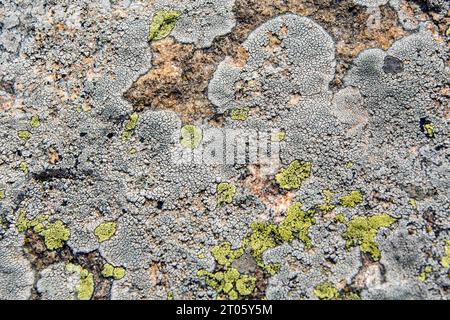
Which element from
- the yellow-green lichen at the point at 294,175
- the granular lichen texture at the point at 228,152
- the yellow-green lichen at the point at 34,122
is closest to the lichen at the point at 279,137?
the granular lichen texture at the point at 228,152

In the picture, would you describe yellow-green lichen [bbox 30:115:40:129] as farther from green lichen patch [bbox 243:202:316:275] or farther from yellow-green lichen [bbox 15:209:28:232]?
green lichen patch [bbox 243:202:316:275]

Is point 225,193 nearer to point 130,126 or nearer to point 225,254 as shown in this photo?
point 225,254

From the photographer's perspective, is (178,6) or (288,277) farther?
(178,6)

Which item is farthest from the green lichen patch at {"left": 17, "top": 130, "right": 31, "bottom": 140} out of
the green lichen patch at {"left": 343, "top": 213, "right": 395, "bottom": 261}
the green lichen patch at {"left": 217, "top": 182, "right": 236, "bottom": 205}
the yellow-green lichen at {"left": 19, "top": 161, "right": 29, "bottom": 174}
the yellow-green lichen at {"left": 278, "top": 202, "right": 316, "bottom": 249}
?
the green lichen patch at {"left": 343, "top": 213, "right": 395, "bottom": 261}

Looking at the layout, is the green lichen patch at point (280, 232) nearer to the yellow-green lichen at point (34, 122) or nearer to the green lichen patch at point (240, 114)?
the green lichen patch at point (240, 114)
